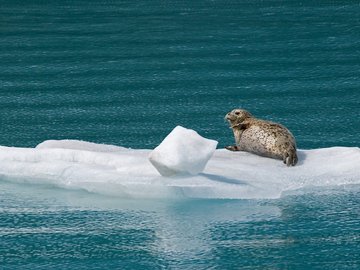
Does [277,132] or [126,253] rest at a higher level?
[277,132]

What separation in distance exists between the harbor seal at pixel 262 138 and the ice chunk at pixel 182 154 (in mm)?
1030

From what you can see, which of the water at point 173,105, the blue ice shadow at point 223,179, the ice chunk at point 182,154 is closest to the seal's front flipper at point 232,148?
the water at point 173,105

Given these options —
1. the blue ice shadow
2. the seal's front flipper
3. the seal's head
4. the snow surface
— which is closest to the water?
the snow surface

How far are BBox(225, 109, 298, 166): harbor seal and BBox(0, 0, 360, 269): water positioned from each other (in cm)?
53

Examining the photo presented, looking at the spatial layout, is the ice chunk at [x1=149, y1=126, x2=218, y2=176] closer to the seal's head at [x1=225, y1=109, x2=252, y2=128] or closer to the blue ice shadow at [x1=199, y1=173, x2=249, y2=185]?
the blue ice shadow at [x1=199, y1=173, x2=249, y2=185]

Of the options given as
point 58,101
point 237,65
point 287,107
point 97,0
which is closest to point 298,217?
point 287,107

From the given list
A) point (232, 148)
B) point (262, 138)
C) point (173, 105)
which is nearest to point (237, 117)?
point (232, 148)

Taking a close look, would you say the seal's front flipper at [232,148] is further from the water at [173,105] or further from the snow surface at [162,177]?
the water at [173,105]

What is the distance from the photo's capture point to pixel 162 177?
9.46 m

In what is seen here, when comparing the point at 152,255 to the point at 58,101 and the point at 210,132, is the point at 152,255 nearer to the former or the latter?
the point at 210,132

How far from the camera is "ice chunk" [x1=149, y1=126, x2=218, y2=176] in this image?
9305 mm

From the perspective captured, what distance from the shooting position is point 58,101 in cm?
1352

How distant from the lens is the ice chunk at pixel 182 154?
930 centimetres

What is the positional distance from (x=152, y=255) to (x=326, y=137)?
149 inches
